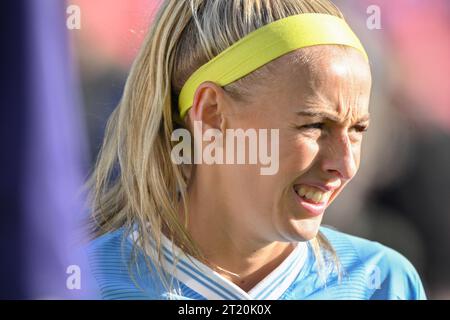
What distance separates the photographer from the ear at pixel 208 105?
160 cm

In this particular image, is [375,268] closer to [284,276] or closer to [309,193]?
[284,276]

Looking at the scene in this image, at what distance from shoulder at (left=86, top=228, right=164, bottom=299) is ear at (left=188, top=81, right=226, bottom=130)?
0.36 m

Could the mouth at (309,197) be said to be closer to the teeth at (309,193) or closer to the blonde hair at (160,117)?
the teeth at (309,193)

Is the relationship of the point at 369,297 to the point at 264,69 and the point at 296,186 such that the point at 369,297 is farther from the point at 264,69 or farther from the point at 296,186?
the point at 264,69

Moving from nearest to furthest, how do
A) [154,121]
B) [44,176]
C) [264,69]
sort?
[264,69] → [154,121] → [44,176]

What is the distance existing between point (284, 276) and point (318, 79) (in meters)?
0.52

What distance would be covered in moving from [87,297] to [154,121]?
1.55 feet

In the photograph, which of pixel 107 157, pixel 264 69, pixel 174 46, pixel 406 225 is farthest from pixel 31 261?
pixel 406 225

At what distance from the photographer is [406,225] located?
2.00 m

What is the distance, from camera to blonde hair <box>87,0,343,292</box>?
1.60m

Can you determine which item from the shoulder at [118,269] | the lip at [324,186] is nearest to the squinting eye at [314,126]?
the lip at [324,186]

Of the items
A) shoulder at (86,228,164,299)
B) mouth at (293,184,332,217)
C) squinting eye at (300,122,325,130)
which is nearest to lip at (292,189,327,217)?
mouth at (293,184,332,217)

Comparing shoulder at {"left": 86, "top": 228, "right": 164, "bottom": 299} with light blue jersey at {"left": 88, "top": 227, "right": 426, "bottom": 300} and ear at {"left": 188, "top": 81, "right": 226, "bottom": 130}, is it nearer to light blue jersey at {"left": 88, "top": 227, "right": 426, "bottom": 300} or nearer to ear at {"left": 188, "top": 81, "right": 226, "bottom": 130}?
light blue jersey at {"left": 88, "top": 227, "right": 426, "bottom": 300}

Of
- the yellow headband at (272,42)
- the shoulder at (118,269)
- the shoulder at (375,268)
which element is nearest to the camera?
the yellow headband at (272,42)
